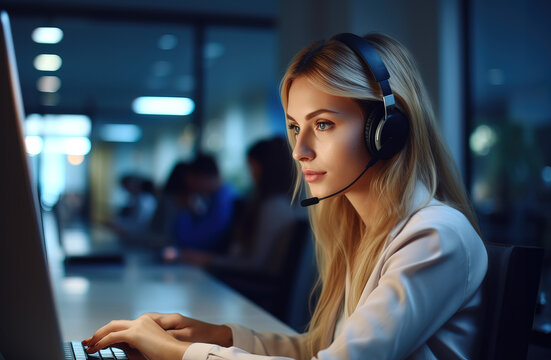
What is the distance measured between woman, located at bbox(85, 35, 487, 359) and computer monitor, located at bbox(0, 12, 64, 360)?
0.29 m

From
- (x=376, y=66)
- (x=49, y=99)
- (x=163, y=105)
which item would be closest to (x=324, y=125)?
(x=376, y=66)

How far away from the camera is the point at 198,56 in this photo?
210 inches

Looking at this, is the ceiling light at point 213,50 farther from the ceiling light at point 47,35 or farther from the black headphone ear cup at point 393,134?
the black headphone ear cup at point 393,134

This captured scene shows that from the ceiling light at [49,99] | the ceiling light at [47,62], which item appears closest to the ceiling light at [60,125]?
the ceiling light at [49,99]

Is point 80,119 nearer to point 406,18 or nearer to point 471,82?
point 406,18

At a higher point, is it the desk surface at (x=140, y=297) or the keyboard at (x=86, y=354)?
the keyboard at (x=86, y=354)

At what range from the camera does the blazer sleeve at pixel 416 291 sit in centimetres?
71

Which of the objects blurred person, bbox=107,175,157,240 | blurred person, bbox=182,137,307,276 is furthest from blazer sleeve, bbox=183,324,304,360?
blurred person, bbox=107,175,157,240

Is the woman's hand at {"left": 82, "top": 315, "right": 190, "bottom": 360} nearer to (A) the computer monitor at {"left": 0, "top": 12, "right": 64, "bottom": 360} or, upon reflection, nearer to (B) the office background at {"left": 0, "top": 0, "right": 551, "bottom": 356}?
(A) the computer monitor at {"left": 0, "top": 12, "right": 64, "bottom": 360}

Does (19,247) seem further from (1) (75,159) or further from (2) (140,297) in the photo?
(1) (75,159)

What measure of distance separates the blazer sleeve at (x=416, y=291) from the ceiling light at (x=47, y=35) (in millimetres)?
4931

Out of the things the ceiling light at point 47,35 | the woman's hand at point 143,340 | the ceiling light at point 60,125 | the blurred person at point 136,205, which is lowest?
the blurred person at point 136,205

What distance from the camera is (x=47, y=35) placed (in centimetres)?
505

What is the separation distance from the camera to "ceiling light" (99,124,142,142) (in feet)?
19.0
